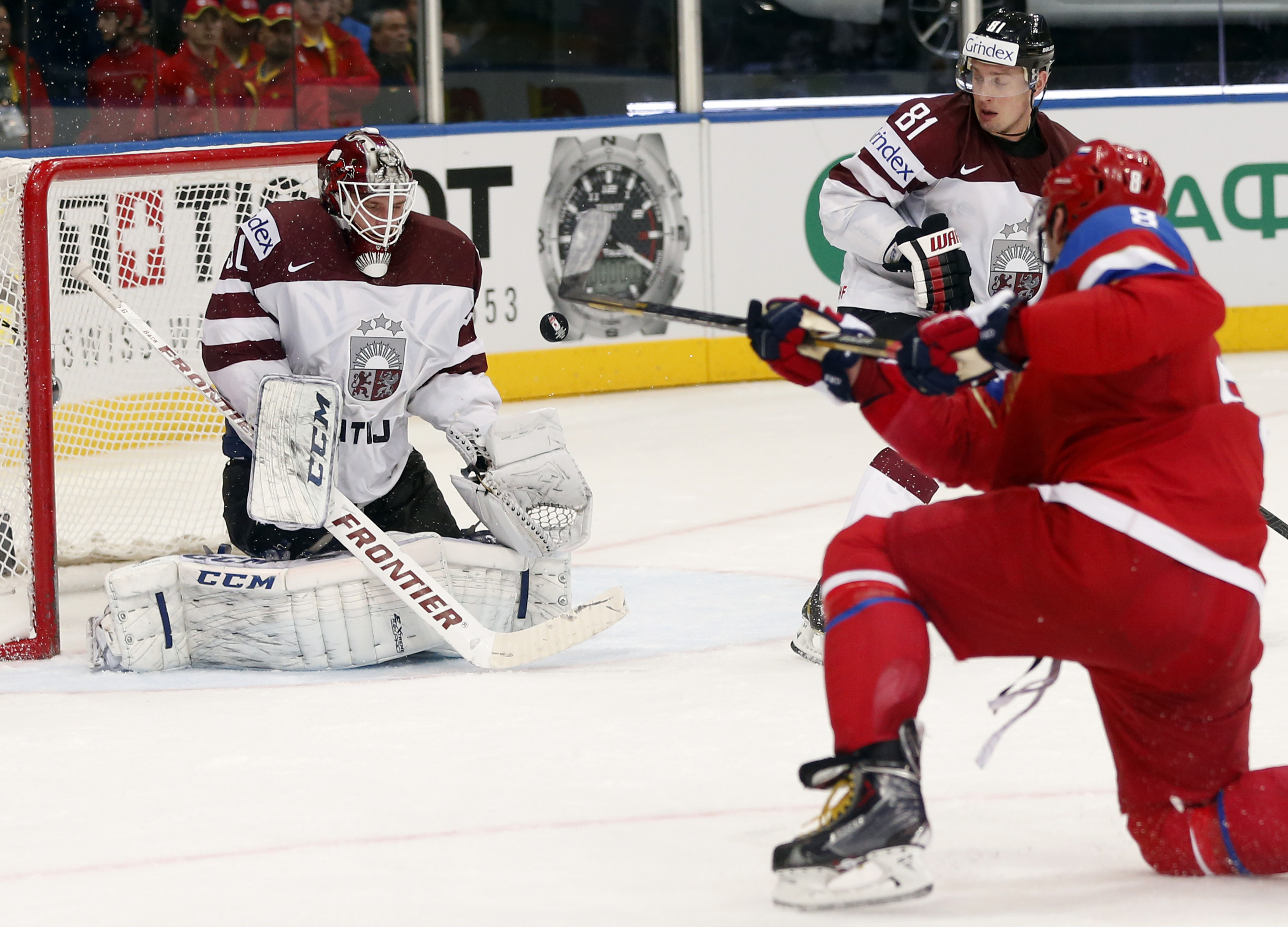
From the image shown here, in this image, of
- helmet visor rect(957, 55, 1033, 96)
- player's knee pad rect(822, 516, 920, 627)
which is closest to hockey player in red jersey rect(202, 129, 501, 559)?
helmet visor rect(957, 55, 1033, 96)

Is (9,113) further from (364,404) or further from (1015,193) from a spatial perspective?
(1015,193)

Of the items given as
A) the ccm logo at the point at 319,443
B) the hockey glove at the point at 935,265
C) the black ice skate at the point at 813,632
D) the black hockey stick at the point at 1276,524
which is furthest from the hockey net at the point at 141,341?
the black hockey stick at the point at 1276,524

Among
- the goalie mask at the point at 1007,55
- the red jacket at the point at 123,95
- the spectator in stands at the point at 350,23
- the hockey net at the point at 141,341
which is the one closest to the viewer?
the goalie mask at the point at 1007,55

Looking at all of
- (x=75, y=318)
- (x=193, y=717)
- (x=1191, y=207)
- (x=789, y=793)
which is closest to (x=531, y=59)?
(x=1191, y=207)

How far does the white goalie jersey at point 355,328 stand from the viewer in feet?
10.7

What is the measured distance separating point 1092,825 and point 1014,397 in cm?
55

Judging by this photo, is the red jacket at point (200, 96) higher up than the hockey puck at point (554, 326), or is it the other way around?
the red jacket at point (200, 96)

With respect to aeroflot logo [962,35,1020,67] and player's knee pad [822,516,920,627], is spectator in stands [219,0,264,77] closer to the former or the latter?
aeroflot logo [962,35,1020,67]

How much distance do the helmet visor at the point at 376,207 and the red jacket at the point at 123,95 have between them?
117 inches

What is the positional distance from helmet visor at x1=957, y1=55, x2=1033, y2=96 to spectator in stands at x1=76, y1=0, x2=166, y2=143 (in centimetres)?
331

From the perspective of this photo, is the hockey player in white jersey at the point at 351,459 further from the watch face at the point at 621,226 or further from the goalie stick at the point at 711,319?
the watch face at the point at 621,226

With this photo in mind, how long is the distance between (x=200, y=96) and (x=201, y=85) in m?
0.04

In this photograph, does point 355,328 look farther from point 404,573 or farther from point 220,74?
point 220,74

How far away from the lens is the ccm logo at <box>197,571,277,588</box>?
3.15m
